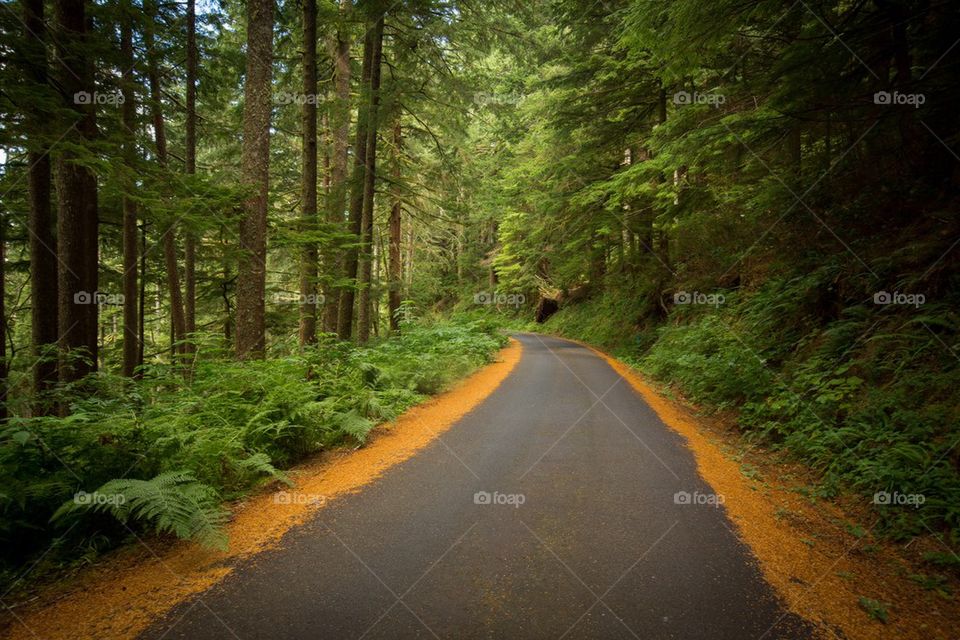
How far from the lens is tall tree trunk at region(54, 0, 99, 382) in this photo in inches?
256

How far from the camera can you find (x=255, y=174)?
7.76 meters

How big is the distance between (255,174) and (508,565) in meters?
7.91

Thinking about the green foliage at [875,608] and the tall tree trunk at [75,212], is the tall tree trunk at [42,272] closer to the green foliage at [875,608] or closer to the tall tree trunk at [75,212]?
the tall tree trunk at [75,212]

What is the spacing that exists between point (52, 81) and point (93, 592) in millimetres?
7384

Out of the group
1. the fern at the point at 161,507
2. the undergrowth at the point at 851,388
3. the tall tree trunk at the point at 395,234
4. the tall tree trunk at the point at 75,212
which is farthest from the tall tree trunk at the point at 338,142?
the undergrowth at the point at 851,388

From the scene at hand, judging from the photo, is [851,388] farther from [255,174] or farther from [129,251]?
[129,251]

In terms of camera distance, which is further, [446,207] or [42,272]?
[446,207]

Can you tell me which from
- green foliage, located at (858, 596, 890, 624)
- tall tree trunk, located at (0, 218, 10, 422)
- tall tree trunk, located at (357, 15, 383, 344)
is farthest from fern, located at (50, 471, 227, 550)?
tall tree trunk, located at (357, 15, 383, 344)

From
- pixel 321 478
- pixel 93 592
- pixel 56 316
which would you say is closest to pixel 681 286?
Answer: pixel 321 478

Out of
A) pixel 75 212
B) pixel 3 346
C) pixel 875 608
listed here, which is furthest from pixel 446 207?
pixel 875 608

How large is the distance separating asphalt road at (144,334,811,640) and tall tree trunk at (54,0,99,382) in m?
5.69

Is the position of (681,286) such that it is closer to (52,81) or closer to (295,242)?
(295,242)

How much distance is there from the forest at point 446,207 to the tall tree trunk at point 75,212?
0.16ft

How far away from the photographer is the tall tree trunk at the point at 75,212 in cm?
651
